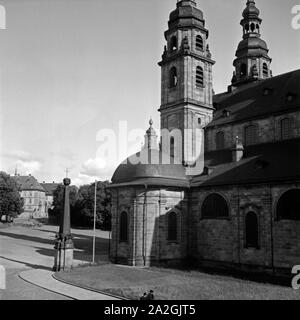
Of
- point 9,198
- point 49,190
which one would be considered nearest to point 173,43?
point 9,198

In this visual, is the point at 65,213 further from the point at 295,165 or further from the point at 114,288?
the point at 295,165

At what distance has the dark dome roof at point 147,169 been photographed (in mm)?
32719

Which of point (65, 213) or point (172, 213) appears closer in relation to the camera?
point (65, 213)

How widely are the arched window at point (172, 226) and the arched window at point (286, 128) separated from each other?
1154 cm

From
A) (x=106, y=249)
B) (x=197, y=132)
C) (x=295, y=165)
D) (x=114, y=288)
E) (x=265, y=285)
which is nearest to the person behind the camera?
(x=114, y=288)

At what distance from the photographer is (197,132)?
37688mm

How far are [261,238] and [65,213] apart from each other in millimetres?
15242

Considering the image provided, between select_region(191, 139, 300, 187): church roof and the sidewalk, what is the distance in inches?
562

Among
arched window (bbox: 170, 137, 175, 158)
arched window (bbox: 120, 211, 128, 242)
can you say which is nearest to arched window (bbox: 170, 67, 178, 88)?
arched window (bbox: 170, 137, 175, 158)

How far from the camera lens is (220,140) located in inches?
1448

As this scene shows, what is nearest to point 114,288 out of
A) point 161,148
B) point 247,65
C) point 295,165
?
point 295,165

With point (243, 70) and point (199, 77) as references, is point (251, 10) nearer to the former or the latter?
point (243, 70)

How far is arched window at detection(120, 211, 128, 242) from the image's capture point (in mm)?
32969

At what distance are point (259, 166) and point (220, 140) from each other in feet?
27.6
